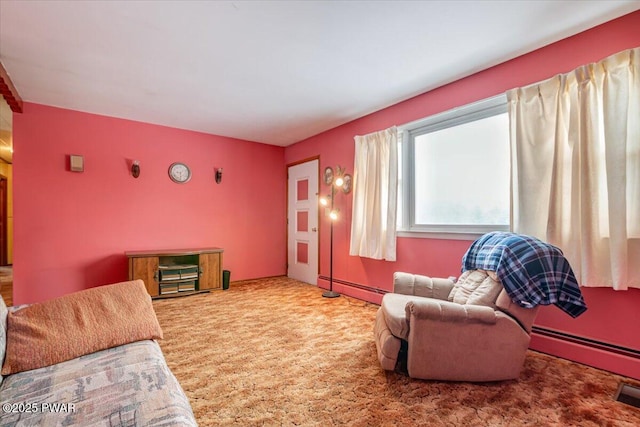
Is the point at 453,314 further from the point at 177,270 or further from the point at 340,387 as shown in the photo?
the point at 177,270

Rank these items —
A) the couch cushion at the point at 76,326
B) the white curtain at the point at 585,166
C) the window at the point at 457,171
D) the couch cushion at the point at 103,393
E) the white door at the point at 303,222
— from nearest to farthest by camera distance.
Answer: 1. the couch cushion at the point at 103,393
2. the couch cushion at the point at 76,326
3. the white curtain at the point at 585,166
4. the window at the point at 457,171
5. the white door at the point at 303,222

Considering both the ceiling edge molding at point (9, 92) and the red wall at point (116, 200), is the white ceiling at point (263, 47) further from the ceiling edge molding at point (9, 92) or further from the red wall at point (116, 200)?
the red wall at point (116, 200)

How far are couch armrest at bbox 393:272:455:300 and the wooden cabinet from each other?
288 cm

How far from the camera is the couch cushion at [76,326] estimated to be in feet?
4.14

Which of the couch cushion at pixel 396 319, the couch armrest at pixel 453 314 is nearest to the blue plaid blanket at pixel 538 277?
the couch armrest at pixel 453 314

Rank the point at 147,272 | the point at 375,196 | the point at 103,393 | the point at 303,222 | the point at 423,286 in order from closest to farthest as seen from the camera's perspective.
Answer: the point at 103,393, the point at 423,286, the point at 375,196, the point at 147,272, the point at 303,222

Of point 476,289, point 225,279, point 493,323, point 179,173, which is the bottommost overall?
point 225,279

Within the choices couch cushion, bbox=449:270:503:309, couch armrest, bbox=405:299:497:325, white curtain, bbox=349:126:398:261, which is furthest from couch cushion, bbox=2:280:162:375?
white curtain, bbox=349:126:398:261

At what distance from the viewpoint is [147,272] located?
3.92 metres

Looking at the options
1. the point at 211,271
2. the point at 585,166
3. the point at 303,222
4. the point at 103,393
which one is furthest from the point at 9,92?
the point at 585,166

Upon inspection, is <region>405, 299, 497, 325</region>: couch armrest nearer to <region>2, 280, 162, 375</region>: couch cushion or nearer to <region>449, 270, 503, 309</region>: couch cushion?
<region>449, 270, 503, 309</region>: couch cushion

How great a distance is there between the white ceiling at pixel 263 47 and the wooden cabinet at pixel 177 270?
196 centimetres

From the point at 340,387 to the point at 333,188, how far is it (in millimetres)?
2943

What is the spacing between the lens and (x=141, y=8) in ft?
6.54
